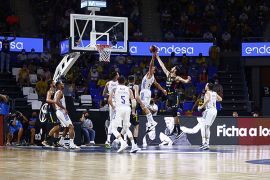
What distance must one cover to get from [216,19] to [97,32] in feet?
49.1

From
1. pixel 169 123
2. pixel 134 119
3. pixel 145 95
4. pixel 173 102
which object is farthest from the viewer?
pixel 173 102

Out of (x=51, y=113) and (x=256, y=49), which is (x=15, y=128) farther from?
(x=256, y=49)

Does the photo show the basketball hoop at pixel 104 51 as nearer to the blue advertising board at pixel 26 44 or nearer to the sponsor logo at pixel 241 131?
the sponsor logo at pixel 241 131

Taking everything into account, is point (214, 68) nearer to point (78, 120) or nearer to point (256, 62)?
point (256, 62)

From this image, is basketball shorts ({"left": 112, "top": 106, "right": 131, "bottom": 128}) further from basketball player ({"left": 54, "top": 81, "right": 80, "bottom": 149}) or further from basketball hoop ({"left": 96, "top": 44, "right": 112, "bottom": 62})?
basketball hoop ({"left": 96, "top": 44, "right": 112, "bottom": 62})

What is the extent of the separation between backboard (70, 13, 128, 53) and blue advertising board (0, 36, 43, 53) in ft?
32.5

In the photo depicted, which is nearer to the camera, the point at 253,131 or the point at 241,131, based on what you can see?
the point at 241,131

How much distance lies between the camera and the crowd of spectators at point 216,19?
34.8 meters

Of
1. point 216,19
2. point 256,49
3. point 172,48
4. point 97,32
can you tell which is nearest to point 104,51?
point 97,32

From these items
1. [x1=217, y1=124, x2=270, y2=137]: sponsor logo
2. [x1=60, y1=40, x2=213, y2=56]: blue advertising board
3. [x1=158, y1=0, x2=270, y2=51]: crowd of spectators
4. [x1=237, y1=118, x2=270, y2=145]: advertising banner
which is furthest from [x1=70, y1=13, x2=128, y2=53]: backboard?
[x1=158, y1=0, x2=270, y2=51]: crowd of spectators

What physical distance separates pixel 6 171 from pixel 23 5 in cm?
2471

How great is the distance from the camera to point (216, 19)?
116 feet

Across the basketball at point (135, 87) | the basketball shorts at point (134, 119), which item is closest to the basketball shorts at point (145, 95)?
the basketball at point (135, 87)

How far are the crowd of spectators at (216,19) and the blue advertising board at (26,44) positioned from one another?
6918mm
